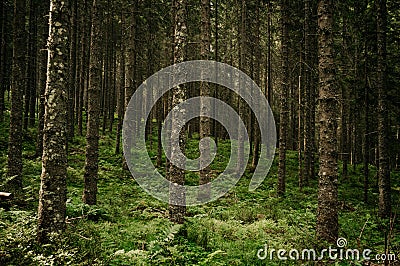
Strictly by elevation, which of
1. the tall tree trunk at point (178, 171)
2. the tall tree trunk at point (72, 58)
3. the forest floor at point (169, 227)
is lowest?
the forest floor at point (169, 227)

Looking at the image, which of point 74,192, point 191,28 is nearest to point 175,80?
point 74,192

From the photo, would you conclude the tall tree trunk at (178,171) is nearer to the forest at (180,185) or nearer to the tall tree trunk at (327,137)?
the forest at (180,185)

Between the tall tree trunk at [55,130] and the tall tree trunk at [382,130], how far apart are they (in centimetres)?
1235

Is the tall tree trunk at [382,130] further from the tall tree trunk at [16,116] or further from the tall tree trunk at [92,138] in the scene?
the tall tree trunk at [16,116]

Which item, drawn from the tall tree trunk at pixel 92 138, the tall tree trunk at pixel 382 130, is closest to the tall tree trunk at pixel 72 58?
the tall tree trunk at pixel 92 138

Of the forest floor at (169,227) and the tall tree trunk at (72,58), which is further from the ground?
the tall tree trunk at (72,58)

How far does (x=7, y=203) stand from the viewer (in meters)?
9.14

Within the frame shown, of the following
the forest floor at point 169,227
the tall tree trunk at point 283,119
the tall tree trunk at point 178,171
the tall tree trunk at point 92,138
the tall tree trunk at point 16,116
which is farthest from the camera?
the tall tree trunk at point 283,119

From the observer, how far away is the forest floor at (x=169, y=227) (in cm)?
653

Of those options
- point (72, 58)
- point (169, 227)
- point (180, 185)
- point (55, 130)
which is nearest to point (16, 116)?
point (55, 130)

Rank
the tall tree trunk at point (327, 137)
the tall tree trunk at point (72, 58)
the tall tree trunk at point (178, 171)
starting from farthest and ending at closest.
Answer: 1. the tall tree trunk at point (72, 58)
2. the tall tree trunk at point (178, 171)
3. the tall tree trunk at point (327, 137)

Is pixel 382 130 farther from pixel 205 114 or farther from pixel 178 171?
pixel 178 171

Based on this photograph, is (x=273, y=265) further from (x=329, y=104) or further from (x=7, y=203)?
(x=7, y=203)

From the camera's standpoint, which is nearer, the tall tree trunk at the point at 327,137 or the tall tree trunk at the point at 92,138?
the tall tree trunk at the point at 327,137
